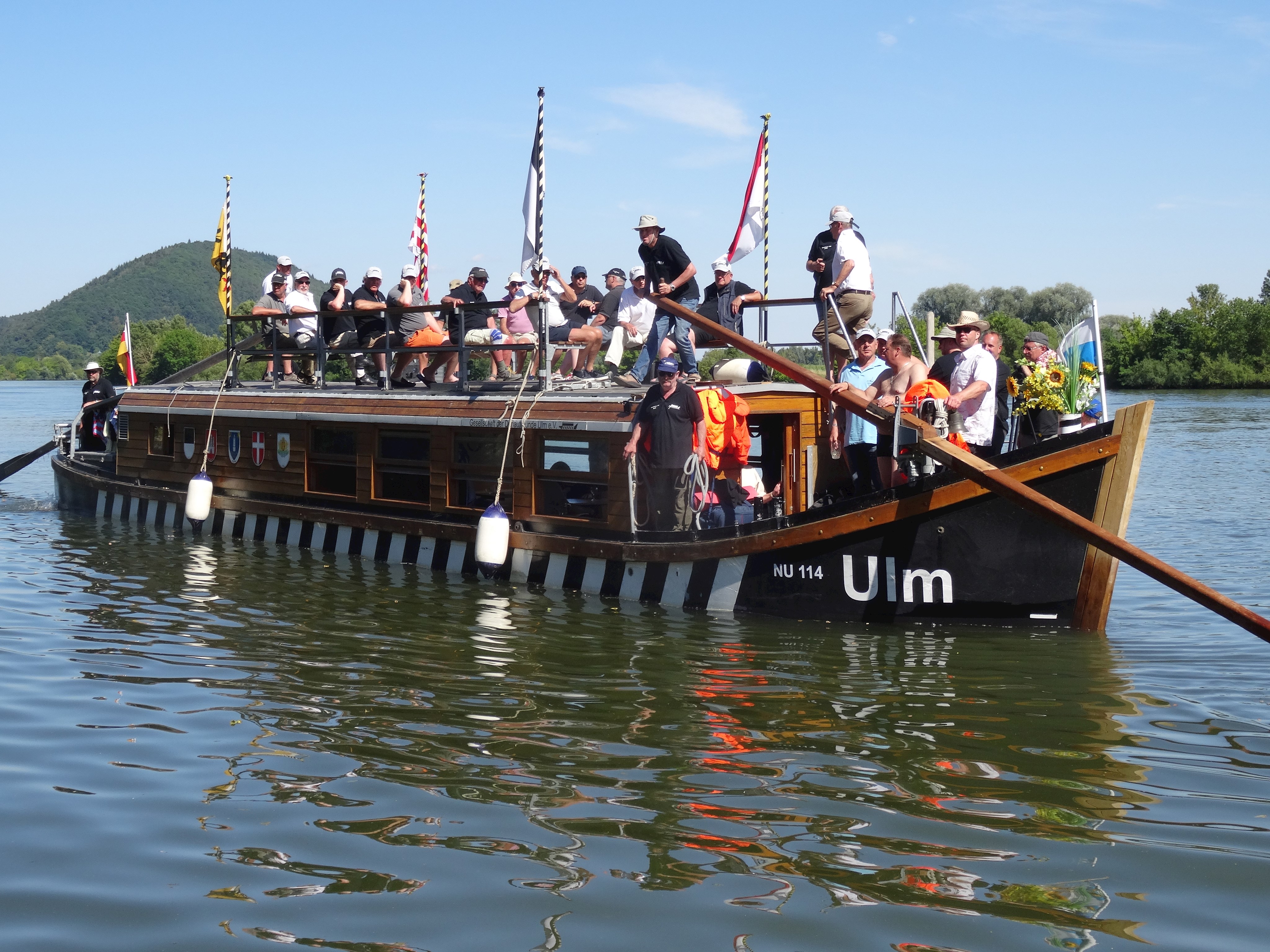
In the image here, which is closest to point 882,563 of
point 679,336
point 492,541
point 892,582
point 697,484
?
point 892,582

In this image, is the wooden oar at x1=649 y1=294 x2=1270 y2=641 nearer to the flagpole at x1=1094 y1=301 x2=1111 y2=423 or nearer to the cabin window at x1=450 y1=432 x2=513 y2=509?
the flagpole at x1=1094 y1=301 x2=1111 y2=423

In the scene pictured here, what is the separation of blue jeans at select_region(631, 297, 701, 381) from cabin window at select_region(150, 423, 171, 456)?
364 inches

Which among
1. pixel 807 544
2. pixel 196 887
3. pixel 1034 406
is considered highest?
pixel 1034 406

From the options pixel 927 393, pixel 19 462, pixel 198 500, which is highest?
pixel 927 393

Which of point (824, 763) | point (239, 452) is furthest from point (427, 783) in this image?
point (239, 452)

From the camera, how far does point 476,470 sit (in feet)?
43.4

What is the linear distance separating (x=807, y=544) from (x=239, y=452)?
9323mm

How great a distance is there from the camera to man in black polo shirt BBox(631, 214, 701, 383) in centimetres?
1194

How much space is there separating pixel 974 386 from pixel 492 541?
5020 mm

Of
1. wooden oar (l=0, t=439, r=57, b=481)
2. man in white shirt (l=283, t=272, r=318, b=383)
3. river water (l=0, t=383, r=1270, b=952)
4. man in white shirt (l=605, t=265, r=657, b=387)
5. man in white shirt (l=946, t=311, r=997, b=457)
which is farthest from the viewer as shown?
wooden oar (l=0, t=439, r=57, b=481)

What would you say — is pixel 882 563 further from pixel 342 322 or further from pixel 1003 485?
pixel 342 322

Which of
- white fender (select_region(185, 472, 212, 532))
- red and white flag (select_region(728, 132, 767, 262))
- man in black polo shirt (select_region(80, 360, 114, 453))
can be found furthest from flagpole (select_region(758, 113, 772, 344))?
man in black polo shirt (select_region(80, 360, 114, 453))

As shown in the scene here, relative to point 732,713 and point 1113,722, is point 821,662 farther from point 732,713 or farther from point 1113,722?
point 1113,722

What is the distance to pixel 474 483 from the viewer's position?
1338cm
